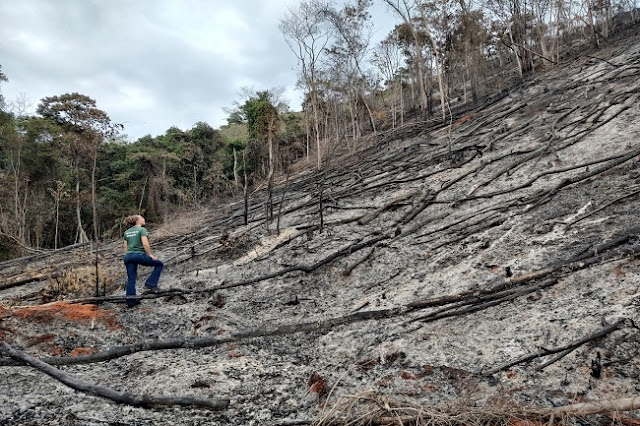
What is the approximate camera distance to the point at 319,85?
22875 millimetres

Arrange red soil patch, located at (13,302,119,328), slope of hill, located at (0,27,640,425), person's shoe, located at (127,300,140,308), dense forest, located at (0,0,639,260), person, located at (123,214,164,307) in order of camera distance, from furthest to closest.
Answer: dense forest, located at (0,0,639,260) < person's shoe, located at (127,300,140,308) < person, located at (123,214,164,307) < red soil patch, located at (13,302,119,328) < slope of hill, located at (0,27,640,425)

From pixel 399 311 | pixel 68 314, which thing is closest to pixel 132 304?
pixel 68 314

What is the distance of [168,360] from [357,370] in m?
1.84

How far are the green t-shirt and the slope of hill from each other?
70cm

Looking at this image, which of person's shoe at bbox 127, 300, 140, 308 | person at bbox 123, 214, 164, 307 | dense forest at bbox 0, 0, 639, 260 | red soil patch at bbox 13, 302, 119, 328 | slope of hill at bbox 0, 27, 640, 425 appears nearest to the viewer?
slope of hill at bbox 0, 27, 640, 425

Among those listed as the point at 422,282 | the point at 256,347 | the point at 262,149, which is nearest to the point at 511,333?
the point at 422,282

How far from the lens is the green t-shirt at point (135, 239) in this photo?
540 centimetres

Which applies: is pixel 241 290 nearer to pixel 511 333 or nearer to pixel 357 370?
pixel 357 370

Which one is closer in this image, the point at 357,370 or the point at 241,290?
the point at 357,370

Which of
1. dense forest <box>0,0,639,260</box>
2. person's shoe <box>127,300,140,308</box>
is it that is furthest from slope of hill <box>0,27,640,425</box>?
dense forest <box>0,0,639,260</box>

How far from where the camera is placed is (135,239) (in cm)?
541

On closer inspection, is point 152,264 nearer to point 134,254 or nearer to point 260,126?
point 134,254

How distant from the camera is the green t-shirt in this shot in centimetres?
540

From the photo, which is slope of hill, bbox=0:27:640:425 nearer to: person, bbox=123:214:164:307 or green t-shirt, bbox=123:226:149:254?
person, bbox=123:214:164:307
